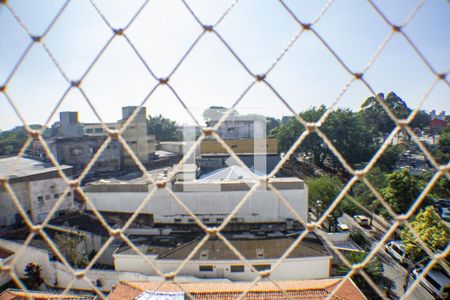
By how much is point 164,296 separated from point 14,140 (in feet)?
50.8

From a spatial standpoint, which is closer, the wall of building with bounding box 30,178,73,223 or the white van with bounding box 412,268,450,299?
the white van with bounding box 412,268,450,299

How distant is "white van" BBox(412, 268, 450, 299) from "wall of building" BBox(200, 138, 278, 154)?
18.1 feet

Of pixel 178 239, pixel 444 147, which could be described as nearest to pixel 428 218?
pixel 178 239

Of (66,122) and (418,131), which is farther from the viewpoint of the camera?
(418,131)

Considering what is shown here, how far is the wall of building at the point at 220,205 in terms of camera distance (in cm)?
551

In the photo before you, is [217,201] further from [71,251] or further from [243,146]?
[243,146]

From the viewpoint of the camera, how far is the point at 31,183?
19.0ft

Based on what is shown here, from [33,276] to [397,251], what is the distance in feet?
20.3

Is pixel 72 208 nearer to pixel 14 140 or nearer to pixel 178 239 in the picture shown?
pixel 178 239

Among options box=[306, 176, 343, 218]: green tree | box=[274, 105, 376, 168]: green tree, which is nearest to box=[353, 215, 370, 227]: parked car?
box=[306, 176, 343, 218]: green tree

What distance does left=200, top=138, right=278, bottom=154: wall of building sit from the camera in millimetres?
9172

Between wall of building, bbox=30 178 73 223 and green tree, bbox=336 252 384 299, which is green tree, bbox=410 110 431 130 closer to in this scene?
green tree, bbox=336 252 384 299

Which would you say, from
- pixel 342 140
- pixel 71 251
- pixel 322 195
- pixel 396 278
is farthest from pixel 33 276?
pixel 342 140

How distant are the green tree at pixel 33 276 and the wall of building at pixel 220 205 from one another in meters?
1.79
